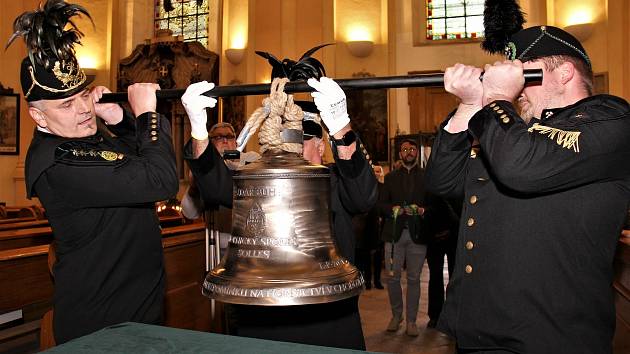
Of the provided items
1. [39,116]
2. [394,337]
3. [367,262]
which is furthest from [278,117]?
[367,262]

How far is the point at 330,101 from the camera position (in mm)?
1627

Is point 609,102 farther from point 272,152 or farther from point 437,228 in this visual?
point 437,228

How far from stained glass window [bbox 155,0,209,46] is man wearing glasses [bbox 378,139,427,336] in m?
11.3

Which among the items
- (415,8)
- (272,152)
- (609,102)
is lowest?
(272,152)

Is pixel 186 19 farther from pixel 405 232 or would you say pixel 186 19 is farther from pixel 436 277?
pixel 436 277

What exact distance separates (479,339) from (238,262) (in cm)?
88

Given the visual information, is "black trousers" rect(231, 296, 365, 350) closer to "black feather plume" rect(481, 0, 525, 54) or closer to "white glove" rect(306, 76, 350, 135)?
"white glove" rect(306, 76, 350, 135)

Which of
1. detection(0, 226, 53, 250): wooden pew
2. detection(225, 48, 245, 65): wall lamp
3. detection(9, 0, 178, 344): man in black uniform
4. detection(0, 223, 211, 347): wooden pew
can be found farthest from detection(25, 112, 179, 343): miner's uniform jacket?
detection(225, 48, 245, 65): wall lamp

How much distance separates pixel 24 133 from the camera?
43.5 feet

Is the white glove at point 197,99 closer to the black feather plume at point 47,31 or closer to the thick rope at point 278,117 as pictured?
the thick rope at point 278,117

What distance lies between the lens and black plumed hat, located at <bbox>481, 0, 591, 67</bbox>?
1899 millimetres

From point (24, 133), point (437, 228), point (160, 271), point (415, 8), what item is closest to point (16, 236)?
point (160, 271)

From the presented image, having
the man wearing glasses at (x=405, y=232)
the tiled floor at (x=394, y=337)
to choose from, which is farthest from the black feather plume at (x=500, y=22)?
the man wearing glasses at (x=405, y=232)

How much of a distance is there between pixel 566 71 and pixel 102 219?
1.91 m
